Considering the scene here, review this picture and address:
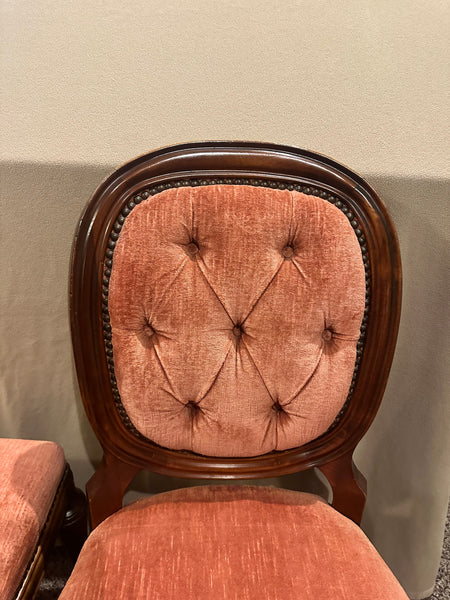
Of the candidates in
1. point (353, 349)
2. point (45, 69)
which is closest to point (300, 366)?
point (353, 349)

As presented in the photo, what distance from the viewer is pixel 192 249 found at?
0.53 meters

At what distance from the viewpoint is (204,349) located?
1.83 feet

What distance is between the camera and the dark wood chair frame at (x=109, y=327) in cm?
52

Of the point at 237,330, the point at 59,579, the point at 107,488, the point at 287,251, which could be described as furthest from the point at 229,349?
the point at 59,579

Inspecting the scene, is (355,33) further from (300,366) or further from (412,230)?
(300,366)

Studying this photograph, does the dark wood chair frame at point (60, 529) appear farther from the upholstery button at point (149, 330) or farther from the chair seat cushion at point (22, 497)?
the upholstery button at point (149, 330)

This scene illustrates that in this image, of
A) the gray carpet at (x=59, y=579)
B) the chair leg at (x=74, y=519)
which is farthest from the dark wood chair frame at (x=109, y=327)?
the gray carpet at (x=59, y=579)

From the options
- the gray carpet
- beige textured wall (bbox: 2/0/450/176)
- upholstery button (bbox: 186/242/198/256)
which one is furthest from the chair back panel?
the gray carpet

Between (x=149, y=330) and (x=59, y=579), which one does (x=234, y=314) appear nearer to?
(x=149, y=330)

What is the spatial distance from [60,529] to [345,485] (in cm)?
40

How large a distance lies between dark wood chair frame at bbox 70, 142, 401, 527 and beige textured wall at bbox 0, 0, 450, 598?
0.28ft

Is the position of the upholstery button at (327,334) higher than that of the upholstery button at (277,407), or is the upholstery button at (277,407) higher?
the upholstery button at (327,334)

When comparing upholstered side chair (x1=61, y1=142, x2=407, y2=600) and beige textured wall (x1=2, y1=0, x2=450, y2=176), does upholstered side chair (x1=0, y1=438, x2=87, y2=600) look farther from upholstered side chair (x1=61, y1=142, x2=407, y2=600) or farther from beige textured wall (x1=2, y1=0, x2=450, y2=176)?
beige textured wall (x1=2, y1=0, x2=450, y2=176)

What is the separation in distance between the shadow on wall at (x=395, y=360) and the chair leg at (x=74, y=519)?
0.06 m
